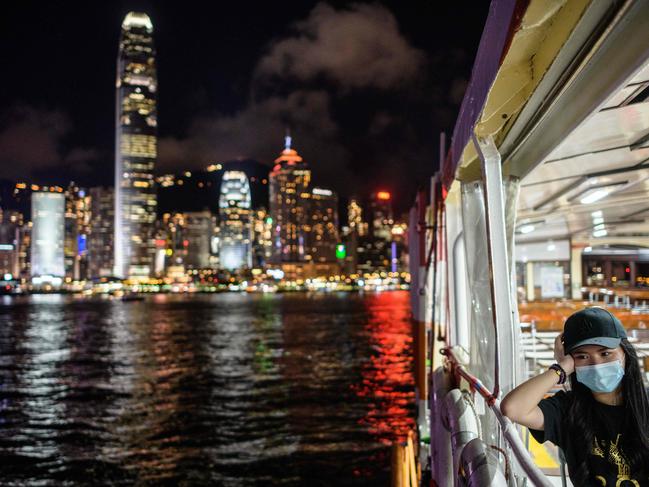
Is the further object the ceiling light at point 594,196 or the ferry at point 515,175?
the ceiling light at point 594,196

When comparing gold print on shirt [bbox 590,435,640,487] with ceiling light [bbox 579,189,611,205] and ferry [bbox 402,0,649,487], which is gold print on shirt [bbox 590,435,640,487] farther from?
ceiling light [bbox 579,189,611,205]

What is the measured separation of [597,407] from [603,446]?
145 millimetres

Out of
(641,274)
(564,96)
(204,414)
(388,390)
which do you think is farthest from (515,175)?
(641,274)

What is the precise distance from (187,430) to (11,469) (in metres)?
4.79

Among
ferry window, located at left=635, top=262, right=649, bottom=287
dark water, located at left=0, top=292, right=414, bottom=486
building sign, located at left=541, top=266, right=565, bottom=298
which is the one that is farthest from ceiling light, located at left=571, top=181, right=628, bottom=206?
ferry window, located at left=635, top=262, right=649, bottom=287

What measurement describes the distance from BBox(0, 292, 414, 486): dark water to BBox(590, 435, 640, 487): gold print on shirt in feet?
37.6

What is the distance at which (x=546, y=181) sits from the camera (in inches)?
226

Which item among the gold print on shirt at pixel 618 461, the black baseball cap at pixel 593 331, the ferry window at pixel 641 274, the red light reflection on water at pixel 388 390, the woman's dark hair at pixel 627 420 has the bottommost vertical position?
the red light reflection on water at pixel 388 390

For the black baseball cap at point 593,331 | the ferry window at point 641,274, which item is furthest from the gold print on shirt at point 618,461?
the ferry window at point 641,274

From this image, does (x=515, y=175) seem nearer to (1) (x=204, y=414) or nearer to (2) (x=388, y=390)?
(1) (x=204, y=414)

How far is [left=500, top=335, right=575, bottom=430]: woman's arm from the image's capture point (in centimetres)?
242

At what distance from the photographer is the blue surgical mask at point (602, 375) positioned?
2.31m

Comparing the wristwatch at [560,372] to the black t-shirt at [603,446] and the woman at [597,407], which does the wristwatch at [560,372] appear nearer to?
the woman at [597,407]

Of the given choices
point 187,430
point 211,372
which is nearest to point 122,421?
point 187,430
